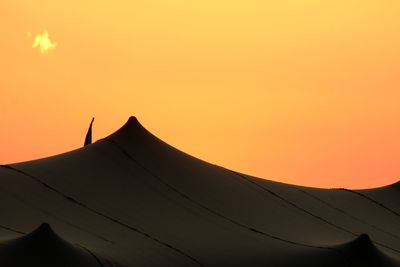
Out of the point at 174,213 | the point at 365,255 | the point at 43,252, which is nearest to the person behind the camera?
the point at 43,252

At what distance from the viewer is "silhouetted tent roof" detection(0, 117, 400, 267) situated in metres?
14.0

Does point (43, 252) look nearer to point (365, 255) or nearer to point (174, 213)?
point (174, 213)

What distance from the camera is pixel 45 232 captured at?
1239 centimetres

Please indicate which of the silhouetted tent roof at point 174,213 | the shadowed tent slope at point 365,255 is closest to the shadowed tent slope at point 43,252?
the silhouetted tent roof at point 174,213

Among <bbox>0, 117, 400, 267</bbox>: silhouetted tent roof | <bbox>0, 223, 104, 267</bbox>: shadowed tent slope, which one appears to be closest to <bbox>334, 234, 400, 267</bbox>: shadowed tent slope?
<bbox>0, 117, 400, 267</bbox>: silhouetted tent roof

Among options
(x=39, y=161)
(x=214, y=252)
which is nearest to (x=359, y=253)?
(x=214, y=252)

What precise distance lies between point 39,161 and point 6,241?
12.8 feet

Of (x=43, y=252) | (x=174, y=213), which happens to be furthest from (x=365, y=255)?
(x=43, y=252)

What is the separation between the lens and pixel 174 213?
50.2 feet

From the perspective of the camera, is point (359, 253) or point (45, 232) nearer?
point (45, 232)

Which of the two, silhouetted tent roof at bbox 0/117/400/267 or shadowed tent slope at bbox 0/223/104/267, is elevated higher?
silhouetted tent roof at bbox 0/117/400/267

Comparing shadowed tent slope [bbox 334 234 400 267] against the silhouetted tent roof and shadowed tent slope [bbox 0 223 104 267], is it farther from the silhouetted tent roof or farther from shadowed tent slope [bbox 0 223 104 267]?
shadowed tent slope [bbox 0 223 104 267]

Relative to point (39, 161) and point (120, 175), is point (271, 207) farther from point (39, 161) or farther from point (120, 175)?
point (39, 161)

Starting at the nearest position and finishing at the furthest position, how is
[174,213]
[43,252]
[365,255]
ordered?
[43,252] < [365,255] < [174,213]
